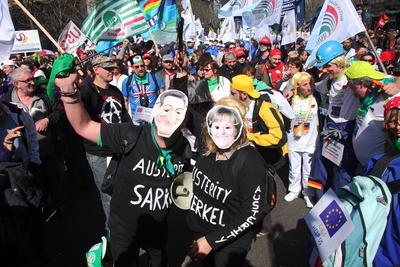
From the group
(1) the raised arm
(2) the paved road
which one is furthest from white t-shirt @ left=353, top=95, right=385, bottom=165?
(1) the raised arm

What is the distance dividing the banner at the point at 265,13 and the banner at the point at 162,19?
7.33ft

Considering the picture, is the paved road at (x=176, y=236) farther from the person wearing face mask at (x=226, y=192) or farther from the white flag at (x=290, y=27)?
the white flag at (x=290, y=27)

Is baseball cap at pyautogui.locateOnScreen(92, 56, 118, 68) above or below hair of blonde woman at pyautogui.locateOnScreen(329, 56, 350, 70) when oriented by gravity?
Answer: above

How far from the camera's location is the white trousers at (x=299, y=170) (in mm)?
5250

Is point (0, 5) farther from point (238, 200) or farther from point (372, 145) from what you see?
point (372, 145)

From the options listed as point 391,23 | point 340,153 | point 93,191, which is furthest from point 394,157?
point 391,23

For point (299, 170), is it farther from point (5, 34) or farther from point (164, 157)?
point (5, 34)

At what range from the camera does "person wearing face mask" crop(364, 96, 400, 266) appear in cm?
217

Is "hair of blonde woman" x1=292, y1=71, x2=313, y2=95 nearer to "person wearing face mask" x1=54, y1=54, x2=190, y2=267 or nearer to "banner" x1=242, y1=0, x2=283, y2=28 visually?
"person wearing face mask" x1=54, y1=54, x2=190, y2=267

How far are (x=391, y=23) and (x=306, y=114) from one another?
26.3 meters

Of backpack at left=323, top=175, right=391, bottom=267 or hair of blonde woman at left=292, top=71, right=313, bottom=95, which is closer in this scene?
backpack at left=323, top=175, right=391, bottom=267

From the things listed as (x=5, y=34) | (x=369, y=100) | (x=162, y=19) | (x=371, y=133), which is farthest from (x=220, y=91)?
(x=162, y=19)

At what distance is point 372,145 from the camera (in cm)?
362

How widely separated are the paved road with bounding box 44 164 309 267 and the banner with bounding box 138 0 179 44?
357 centimetres
